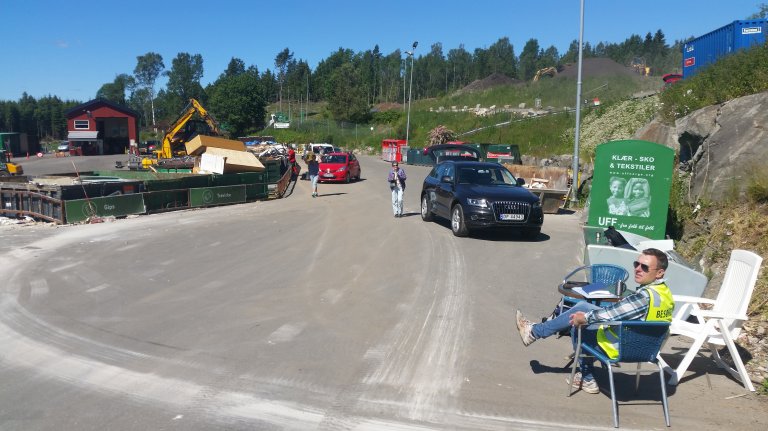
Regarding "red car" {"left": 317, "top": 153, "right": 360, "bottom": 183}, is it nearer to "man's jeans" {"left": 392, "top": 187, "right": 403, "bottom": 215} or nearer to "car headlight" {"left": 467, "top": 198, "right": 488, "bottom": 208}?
"man's jeans" {"left": 392, "top": 187, "right": 403, "bottom": 215}

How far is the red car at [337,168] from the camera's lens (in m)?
32.1

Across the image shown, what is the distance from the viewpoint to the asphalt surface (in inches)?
205

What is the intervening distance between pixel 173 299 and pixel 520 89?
72.0 meters

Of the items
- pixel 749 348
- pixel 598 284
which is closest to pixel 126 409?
pixel 598 284

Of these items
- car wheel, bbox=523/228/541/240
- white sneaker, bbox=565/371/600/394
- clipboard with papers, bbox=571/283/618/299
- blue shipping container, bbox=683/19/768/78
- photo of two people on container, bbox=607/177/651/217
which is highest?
blue shipping container, bbox=683/19/768/78

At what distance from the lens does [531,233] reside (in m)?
14.7

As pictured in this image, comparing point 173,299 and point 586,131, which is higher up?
point 586,131

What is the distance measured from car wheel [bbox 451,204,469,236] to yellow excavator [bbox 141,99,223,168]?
876 inches

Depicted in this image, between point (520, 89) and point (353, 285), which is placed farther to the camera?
point (520, 89)

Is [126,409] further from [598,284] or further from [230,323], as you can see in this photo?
[598,284]

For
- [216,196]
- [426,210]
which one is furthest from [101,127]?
[426,210]

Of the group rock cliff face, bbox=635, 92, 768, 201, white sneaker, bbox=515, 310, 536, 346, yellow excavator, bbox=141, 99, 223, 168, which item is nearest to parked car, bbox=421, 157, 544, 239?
rock cliff face, bbox=635, 92, 768, 201

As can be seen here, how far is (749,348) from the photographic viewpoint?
6719mm

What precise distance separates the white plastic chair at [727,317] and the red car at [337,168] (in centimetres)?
2637
